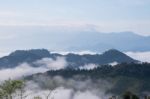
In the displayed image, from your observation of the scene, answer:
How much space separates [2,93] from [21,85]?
15.1 feet

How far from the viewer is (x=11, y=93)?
9731 cm

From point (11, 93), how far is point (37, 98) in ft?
20.1

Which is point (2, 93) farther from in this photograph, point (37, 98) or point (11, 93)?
point (37, 98)

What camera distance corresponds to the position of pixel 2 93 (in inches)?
3824

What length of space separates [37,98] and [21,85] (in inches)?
187

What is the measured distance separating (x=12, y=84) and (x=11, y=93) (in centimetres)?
205

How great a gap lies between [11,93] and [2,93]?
1997 mm

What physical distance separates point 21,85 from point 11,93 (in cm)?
292

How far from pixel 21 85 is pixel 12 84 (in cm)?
206

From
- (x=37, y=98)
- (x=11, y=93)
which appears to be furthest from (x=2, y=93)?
(x=37, y=98)

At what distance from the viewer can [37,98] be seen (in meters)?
99.2
